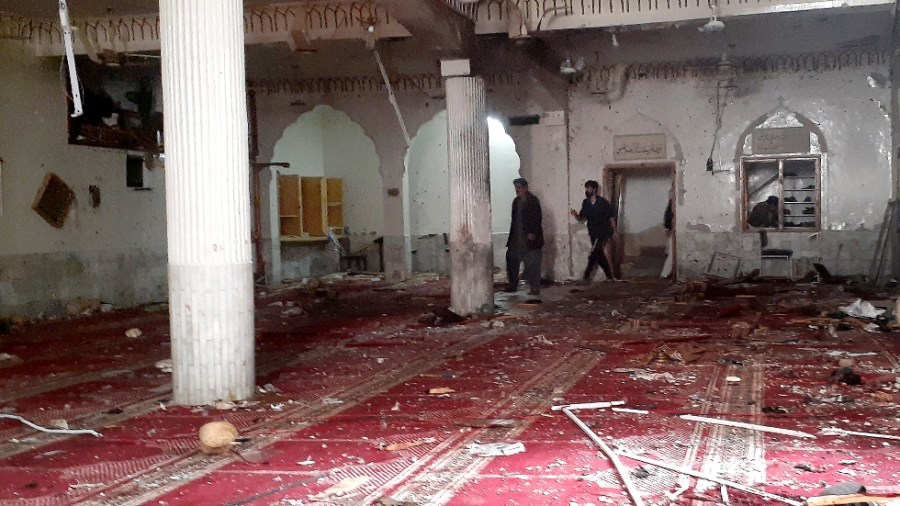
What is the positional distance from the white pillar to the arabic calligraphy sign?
9668mm

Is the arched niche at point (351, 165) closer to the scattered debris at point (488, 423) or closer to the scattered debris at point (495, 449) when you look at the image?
the scattered debris at point (488, 423)

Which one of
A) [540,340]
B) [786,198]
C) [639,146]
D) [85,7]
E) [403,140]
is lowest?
[540,340]

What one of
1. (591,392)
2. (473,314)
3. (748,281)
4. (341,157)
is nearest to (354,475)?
(591,392)

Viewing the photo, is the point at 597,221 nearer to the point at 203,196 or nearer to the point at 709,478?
the point at 203,196

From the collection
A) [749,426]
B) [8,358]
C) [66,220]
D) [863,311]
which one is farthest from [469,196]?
[749,426]

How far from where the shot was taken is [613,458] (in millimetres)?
3789

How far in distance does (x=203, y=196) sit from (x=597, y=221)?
8881 mm

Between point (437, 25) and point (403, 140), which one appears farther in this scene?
point (403, 140)

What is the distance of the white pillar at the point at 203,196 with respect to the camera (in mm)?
5324

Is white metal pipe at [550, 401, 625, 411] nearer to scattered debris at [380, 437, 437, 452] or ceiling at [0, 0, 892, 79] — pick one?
scattered debris at [380, 437, 437, 452]

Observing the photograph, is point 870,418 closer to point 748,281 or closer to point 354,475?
point 354,475

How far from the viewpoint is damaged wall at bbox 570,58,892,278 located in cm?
1305

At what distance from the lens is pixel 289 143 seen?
16250mm

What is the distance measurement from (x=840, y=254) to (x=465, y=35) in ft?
24.6
